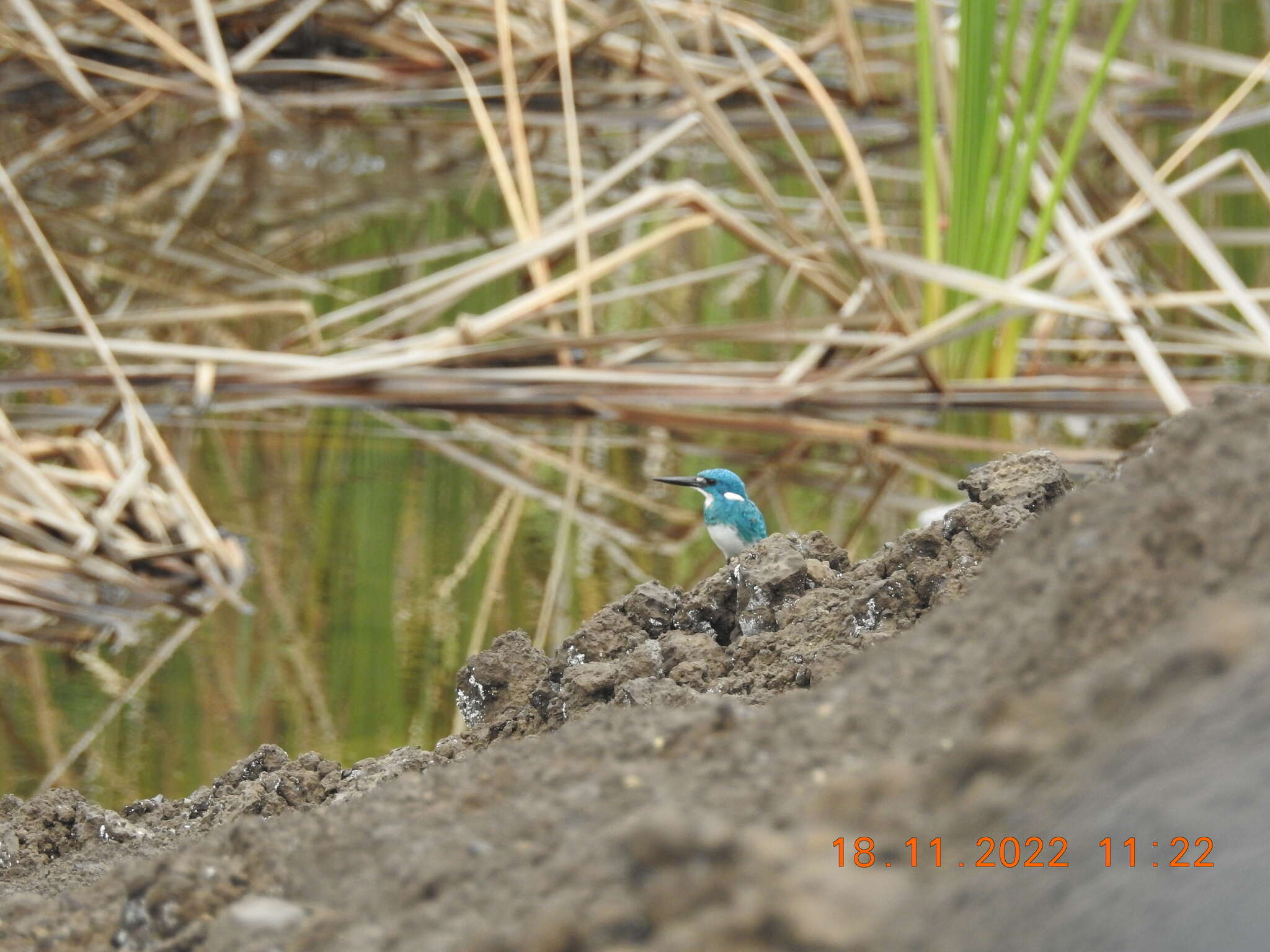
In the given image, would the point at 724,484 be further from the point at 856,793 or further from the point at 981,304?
the point at 856,793

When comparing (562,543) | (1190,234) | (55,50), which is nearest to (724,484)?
(562,543)

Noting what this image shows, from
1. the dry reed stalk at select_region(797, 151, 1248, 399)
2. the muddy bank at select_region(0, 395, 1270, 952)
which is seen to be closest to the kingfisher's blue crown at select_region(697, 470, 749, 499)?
the muddy bank at select_region(0, 395, 1270, 952)

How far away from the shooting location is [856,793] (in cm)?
92

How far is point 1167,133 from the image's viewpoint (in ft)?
22.8

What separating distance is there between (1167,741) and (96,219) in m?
5.18

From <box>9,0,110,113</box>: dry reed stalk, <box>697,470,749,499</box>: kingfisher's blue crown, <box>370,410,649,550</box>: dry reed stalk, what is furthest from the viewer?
<box>9,0,110,113</box>: dry reed stalk

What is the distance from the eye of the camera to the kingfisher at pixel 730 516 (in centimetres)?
252

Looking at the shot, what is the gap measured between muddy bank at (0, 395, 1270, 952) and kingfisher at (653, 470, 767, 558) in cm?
74

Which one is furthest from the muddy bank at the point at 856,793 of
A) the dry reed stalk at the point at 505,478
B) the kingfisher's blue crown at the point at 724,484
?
the dry reed stalk at the point at 505,478
